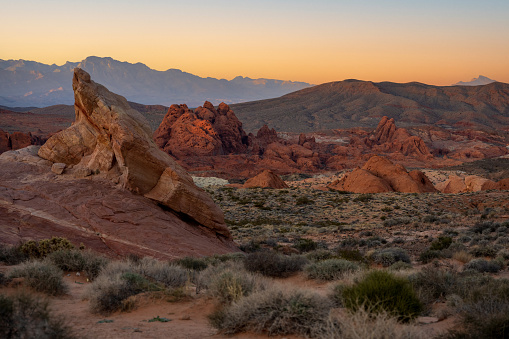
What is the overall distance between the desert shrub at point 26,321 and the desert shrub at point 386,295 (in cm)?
394

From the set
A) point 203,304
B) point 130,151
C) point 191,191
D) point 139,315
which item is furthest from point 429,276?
point 130,151

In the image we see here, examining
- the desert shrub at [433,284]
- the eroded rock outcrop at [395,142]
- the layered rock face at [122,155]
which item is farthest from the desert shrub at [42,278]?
the eroded rock outcrop at [395,142]

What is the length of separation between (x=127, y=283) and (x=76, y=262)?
318 cm

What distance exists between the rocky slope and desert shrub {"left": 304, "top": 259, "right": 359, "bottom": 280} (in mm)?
4577

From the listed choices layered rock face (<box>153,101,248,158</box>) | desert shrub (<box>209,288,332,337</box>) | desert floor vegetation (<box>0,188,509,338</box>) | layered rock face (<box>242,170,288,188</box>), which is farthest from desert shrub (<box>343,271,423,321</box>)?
layered rock face (<box>153,101,248,158</box>)

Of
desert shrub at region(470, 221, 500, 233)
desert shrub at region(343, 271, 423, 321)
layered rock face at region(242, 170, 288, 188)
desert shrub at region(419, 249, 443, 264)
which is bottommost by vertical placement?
layered rock face at region(242, 170, 288, 188)

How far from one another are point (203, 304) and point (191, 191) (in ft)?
27.4

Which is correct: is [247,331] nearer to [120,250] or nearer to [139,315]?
[139,315]

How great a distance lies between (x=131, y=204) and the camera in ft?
48.1

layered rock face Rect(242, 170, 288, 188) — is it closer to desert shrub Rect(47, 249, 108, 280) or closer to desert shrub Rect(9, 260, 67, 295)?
desert shrub Rect(47, 249, 108, 280)

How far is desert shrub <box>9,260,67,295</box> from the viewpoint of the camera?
8.35 m

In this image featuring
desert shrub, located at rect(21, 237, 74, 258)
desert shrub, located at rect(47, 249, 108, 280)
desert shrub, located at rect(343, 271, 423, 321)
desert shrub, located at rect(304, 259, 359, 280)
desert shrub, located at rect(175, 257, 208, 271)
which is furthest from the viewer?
desert shrub, located at rect(175, 257, 208, 271)

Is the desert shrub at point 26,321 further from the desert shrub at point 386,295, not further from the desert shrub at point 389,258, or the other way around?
the desert shrub at point 389,258

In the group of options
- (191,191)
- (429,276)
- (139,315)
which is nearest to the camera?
(139,315)
